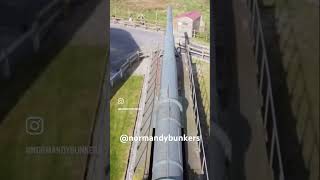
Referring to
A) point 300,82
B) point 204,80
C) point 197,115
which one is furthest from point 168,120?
point 300,82

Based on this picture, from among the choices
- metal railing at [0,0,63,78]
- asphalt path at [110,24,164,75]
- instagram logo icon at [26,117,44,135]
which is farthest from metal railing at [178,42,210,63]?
instagram logo icon at [26,117,44,135]

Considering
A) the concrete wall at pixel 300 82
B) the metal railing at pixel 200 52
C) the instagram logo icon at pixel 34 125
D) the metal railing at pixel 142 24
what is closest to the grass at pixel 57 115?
the instagram logo icon at pixel 34 125

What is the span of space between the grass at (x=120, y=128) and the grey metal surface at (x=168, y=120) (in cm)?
12

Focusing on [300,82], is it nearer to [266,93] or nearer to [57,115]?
[266,93]

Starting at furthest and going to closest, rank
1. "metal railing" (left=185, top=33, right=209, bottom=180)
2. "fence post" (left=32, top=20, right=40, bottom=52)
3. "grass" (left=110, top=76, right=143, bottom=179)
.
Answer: "metal railing" (left=185, top=33, right=209, bottom=180), "grass" (left=110, top=76, right=143, bottom=179), "fence post" (left=32, top=20, right=40, bottom=52)

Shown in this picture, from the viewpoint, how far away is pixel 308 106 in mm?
817

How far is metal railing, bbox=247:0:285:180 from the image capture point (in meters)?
0.86

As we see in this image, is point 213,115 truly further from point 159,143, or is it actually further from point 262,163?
point 262,163

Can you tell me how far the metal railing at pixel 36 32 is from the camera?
4.65ft

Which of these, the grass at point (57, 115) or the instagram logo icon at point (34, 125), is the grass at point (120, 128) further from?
the instagram logo icon at point (34, 125)

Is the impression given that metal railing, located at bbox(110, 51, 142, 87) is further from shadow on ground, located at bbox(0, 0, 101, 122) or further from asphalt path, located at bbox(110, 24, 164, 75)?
shadow on ground, located at bbox(0, 0, 101, 122)

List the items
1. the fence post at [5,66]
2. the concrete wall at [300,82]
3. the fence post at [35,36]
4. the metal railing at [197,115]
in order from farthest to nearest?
the metal railing at [197,115]
the fence post at [35,36]
the fence post at [5,66]
the concrete wall at [300,82]

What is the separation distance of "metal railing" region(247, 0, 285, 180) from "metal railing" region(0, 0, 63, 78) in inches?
27.3

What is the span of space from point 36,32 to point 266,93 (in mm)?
865
